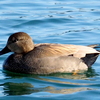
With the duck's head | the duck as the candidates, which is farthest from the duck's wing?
the duck's head

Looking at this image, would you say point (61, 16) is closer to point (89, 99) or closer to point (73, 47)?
point (73, 47)

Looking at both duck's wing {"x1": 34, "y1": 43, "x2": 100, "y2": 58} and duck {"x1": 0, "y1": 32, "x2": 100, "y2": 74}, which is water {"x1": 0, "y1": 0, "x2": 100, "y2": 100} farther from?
duck's wing {"x1": 34, "y1": 43, "x2": 100, "y2": 58}

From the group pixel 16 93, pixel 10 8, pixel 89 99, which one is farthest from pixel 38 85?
pixel 10 8

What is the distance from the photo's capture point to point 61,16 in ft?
51.7

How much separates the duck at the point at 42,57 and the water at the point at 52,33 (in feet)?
0.56

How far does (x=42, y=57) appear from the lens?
1009cm

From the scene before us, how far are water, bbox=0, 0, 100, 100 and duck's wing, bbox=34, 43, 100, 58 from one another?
0.46 meters

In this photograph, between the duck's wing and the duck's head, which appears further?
the duck's head

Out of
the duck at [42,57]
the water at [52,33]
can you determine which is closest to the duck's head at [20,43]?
the duck at [42,57]

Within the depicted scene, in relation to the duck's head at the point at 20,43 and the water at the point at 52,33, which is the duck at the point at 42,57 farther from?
the water at the point at 52,33

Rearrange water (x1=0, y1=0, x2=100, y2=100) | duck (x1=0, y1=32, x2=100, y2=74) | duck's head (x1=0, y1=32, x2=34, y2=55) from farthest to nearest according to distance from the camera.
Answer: duck's head (x1=0, y1=32, x2=34, y2=55) < duck (x1=0, y1=32, x2=100, y2=74) < water (x1=0, y1=0, x2=100, y2=100)

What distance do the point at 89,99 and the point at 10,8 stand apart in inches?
359

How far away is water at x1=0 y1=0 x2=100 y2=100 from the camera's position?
8.77m

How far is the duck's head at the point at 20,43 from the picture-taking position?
404 inches
